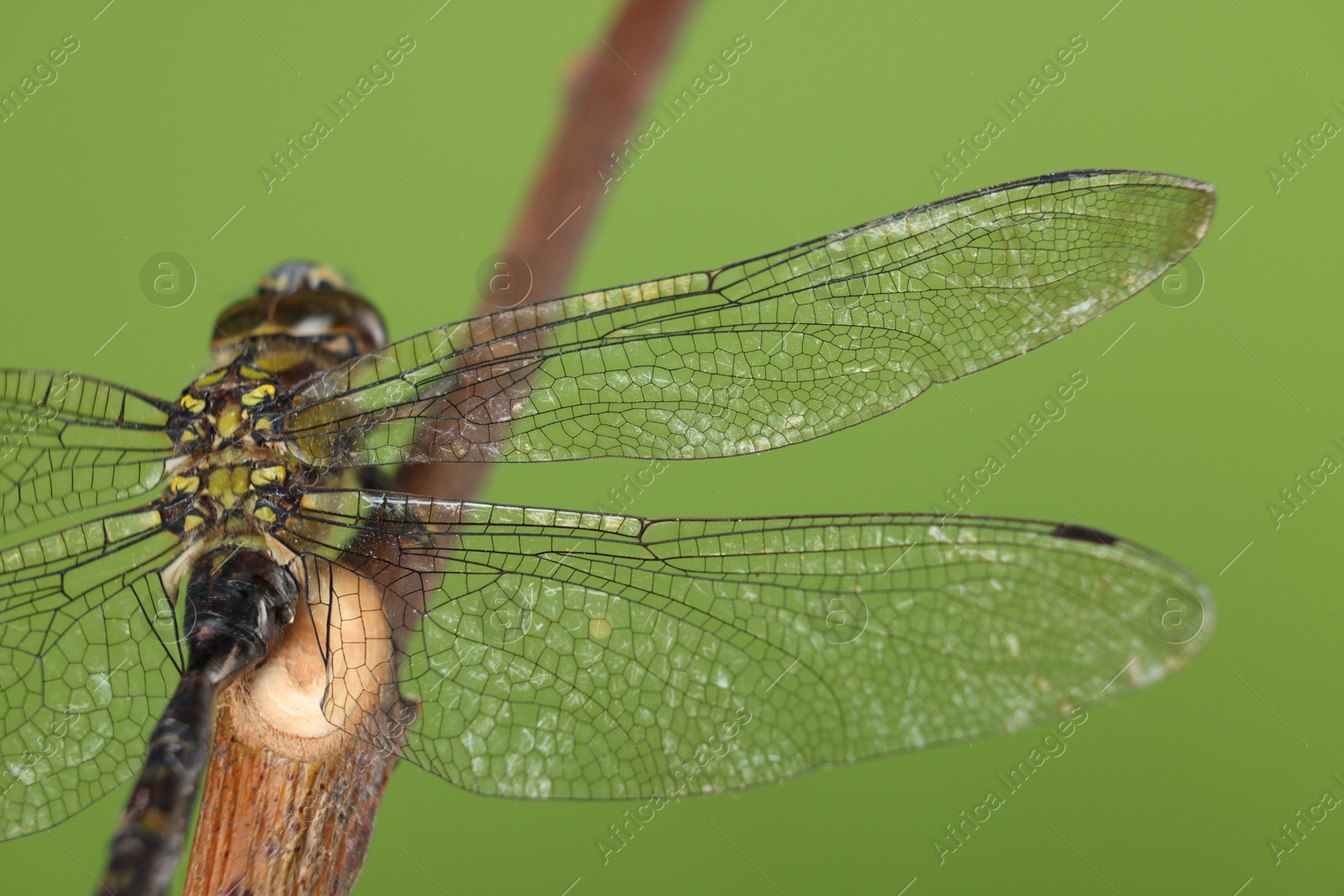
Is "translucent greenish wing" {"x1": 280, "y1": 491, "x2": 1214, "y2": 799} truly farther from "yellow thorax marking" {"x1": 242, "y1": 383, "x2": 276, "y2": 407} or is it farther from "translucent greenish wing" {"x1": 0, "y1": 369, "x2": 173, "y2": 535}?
"translucent greenish wing" {"x1": 0, "y1": 369, "x2": 173, "y2": 535}

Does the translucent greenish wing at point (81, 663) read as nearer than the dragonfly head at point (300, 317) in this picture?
Yes

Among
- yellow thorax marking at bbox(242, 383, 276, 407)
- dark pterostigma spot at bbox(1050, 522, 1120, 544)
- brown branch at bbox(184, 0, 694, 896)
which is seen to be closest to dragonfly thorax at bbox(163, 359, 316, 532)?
yellow thorax marking at bbox(242, 383, 276, 407)

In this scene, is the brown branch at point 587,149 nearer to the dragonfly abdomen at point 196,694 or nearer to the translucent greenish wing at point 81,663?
the dragonfly abdomen at point 196,694

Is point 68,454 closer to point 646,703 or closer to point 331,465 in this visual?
point 331,465

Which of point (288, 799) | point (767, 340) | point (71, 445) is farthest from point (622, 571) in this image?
point (71, 445)

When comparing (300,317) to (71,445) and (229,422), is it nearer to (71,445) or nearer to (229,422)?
(229,422)

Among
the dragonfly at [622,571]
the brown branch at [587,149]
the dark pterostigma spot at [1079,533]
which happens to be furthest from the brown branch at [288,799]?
the dark pterostigma spot at [1079,533]

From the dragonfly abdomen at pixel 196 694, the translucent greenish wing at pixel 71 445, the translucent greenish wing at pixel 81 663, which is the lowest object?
the dragonfly abdomen at pixel 196 694
